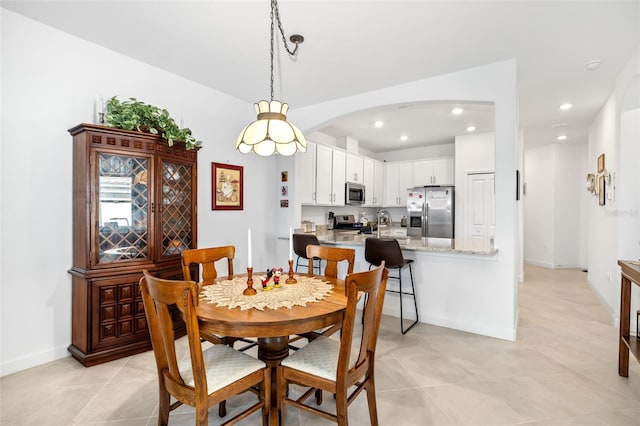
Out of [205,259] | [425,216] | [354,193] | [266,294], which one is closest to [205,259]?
[205,259]

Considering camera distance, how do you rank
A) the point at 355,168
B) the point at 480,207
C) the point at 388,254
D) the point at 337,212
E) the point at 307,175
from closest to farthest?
the point at 388,254
the point at 307,175
the point at 480,207
the point at 355,168
the point at 337,212

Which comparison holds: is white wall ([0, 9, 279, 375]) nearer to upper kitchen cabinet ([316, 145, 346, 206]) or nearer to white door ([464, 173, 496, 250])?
upper kitchen cabinet ([316, 145, 346, 206])

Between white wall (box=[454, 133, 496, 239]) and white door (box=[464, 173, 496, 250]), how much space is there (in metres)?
0.08

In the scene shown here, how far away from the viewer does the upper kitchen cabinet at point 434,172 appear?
5.89 metres

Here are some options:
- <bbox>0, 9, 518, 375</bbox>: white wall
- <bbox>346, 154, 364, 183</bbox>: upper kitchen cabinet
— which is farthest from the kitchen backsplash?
<bbox>0, 9, 518, 375</bbox>: white wall

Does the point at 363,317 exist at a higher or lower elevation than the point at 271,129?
lower

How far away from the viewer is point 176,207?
2.92 m

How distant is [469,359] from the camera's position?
2.51 m

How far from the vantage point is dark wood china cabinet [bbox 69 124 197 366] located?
2387 mm

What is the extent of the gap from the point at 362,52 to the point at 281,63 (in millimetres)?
784

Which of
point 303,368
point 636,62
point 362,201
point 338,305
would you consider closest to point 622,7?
point 636,62

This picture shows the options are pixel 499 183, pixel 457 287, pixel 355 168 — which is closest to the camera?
pixel 499 183

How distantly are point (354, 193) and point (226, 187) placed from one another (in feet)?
8.55

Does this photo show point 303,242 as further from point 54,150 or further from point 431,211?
point 431,211
